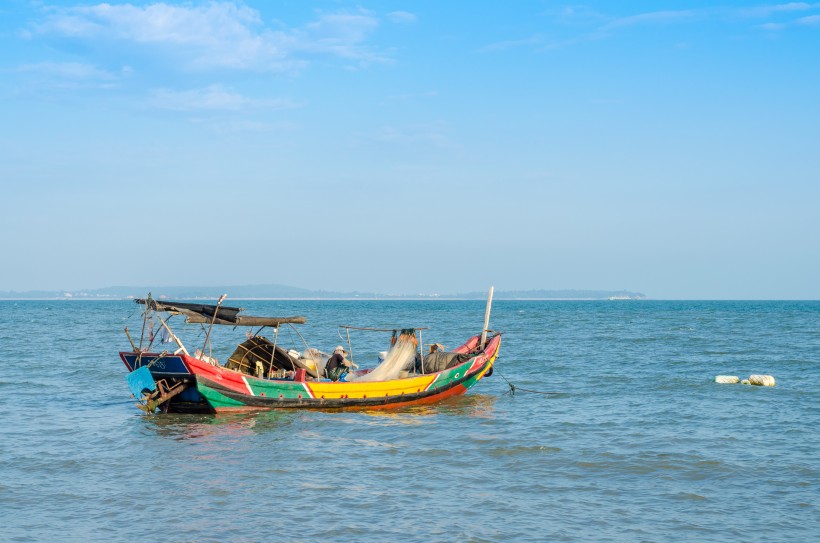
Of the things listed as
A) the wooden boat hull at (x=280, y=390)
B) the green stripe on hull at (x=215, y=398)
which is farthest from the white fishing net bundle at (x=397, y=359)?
the green stripe on hull at (x=215, y=398)

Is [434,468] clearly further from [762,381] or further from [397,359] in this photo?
[762,381]

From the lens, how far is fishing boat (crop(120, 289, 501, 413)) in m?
19.6

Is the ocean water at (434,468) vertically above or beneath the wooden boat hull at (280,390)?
beneath

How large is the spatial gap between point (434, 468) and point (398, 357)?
793 cm

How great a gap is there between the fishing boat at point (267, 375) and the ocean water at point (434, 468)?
0.48 meters

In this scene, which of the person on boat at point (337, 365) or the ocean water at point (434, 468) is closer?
the ocean water at point (434, 468)

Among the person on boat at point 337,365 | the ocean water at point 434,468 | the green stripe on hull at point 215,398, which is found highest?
the person on boat at point 337,365

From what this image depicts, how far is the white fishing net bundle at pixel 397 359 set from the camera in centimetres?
2225

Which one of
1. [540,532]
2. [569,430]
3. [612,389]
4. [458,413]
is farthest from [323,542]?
[612,389]

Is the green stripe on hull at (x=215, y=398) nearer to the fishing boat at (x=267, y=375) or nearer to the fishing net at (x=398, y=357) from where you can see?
the fishing boat at (x=267, y=375)

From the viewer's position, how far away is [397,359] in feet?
74.2

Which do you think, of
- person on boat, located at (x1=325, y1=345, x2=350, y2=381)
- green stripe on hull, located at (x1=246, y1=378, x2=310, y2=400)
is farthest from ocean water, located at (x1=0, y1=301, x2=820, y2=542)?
person on boat, located at (x1=325, y1=345, x2=350, y2=381)

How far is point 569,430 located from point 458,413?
384 cm

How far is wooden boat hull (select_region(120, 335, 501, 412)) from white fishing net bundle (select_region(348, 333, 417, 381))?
51 centimetres
